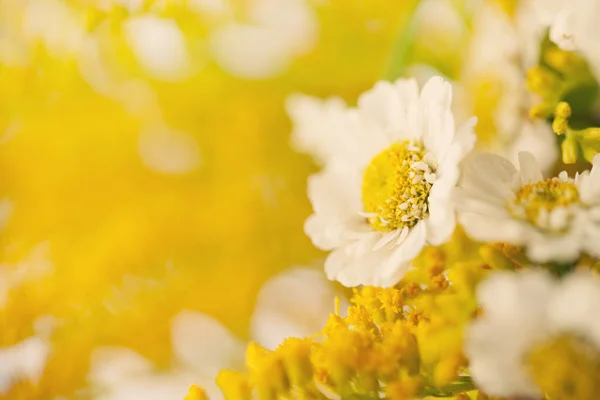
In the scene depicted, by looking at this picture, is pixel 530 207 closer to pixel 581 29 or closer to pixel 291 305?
pixel 581 29

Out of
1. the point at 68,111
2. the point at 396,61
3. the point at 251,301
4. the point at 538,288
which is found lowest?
the point at 538,288

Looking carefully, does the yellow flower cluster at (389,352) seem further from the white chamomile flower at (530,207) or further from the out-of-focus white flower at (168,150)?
the out-of-focus white flower at (168,150)

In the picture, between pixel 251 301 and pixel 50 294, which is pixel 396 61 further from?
pixel 50 294

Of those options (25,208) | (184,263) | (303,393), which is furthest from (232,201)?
(303,393)

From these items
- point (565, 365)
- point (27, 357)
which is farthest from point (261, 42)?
point (565, 365)

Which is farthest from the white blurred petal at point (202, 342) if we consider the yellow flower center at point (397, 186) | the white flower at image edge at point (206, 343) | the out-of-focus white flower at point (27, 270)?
the yellow flower center at point (397, 186)
